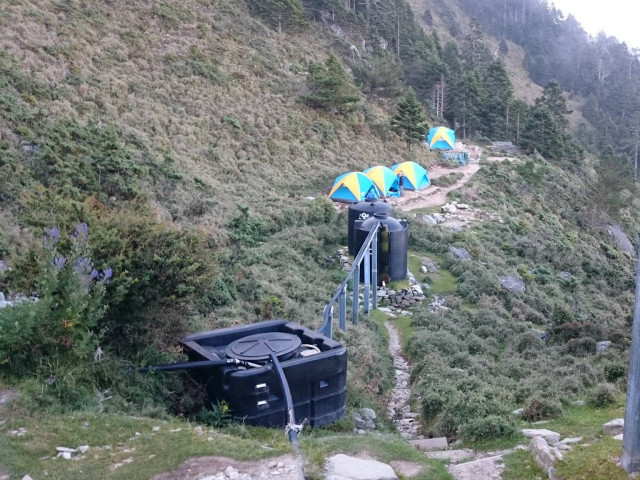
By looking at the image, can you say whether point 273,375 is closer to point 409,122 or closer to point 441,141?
point 409,122

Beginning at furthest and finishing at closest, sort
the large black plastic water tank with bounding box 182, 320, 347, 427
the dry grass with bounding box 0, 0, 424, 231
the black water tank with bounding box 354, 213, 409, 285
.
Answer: the dry grass with bounding box 0, 0, 424, 231 < the black water tank with bounding box 354, 213, 409, 285 < the large black plastic water tank with bounding box 182, 320, 347, 427

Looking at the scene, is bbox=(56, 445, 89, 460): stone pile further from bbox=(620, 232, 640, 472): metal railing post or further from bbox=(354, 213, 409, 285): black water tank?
bbox=(354, 213, 409, 285): black water tank

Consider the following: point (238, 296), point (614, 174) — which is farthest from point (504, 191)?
point (238, 296)

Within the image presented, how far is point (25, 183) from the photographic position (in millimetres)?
14438

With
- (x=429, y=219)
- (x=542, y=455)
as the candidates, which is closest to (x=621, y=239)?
(x=429, y=219)

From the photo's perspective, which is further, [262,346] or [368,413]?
[368,413]

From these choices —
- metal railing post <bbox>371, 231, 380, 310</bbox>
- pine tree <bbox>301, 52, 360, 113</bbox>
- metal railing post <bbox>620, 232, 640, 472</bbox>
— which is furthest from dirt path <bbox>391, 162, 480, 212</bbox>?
metal railing post <bbox>620, 232, 640, 472</bbox>

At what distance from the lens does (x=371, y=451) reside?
18.9ft

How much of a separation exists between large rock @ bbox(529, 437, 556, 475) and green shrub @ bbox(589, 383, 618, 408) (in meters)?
3.09

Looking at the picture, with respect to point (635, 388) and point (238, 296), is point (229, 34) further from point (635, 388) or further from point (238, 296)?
point (635, 388)

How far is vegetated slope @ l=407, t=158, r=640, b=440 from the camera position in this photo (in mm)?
8836

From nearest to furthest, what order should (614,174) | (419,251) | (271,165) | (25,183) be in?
(25,183) < (419,251) < (271,165) < (614,174)

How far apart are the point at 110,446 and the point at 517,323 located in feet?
39.0

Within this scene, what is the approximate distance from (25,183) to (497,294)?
1276 centimetres
